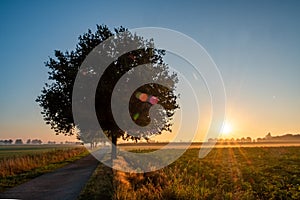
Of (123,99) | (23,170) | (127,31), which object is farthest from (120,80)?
(23,170)

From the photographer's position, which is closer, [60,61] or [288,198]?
[288,198]

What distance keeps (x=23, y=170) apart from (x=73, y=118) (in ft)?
26.5

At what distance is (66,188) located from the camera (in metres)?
16.9

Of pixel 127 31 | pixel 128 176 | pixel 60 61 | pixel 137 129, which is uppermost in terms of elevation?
pixel 127 31

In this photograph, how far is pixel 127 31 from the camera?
34031 mm

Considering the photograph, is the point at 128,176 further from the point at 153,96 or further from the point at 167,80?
the point at 167,80

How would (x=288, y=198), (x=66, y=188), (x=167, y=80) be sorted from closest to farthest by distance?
(x=66, y=188), (x=288, y=198), (x=167, y=80)

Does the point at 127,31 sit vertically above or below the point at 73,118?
above

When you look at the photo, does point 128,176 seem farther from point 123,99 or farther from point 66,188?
point 123,99

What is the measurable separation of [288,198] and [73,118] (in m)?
21.5

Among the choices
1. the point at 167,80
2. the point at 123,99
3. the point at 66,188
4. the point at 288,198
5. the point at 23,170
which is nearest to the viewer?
the point at 66,188

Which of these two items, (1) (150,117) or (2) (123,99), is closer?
(2) (123,99)

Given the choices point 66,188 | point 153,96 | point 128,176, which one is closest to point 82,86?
point 153,96

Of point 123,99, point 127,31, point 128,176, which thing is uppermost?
point 127,31
